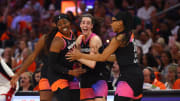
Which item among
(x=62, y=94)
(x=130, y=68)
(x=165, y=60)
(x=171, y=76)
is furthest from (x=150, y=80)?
(x=62, y=94)

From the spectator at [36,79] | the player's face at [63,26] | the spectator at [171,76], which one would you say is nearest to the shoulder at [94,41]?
the player's face at [63,26]

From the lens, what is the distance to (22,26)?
13.5 metres

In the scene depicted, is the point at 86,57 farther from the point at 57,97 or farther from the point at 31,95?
the point at 31,95

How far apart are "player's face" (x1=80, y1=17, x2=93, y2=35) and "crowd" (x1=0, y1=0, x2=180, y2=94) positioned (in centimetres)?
31

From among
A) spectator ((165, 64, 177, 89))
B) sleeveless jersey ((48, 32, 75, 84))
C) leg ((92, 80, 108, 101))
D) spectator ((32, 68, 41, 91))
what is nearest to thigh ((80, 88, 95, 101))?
leg ((92, 80, 108, 101))

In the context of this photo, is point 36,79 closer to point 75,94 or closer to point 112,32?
point 75,94

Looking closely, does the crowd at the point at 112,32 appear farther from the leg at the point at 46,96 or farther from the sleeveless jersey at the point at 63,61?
the leg at the point at 46,96

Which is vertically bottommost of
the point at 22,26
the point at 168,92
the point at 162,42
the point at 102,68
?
the point at 168,92

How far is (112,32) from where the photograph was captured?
10.8 m

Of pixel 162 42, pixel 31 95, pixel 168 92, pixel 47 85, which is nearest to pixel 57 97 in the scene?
pixel 47 85

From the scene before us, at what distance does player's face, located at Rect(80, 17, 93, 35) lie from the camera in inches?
230

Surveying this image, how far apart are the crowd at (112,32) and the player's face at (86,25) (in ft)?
1.03

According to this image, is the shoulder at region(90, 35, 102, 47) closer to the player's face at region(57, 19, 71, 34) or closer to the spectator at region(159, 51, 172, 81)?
the player's face at region(57, 19, 71, 34)

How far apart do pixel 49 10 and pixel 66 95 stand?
8922 mm
